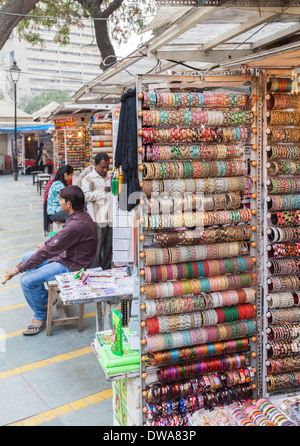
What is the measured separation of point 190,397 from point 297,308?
3.48 feet

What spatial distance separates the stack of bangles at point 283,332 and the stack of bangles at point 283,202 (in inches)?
35.3

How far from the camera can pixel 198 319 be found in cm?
337

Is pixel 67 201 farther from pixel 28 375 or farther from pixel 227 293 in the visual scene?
pixel 227 293

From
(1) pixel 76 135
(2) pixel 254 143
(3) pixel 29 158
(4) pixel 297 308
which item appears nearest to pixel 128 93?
(2) pixel 254 143

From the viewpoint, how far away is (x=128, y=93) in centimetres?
322

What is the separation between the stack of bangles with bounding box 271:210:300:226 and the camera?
3.48 meters

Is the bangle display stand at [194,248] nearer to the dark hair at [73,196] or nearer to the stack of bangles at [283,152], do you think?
the stack of bangles at [283,152]

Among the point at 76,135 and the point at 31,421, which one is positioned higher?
the point at 76,135

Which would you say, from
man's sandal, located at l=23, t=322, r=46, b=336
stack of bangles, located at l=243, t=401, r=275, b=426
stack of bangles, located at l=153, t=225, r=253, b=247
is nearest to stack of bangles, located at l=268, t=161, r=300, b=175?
stack of bangles, located at l=153, t=225, r=253, b=247

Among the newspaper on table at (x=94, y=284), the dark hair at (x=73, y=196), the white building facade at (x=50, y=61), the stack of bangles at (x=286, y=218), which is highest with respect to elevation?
the white building facade at (x=50, y=61)

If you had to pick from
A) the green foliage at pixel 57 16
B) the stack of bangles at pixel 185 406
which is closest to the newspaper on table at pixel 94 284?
the stack of bangles at pixel 185 406

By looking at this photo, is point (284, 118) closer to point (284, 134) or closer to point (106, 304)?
point (284, 134)

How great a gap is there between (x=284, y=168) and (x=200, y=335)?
4.50ft

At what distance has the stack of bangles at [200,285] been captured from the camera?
327cm
